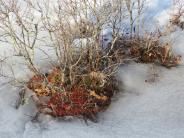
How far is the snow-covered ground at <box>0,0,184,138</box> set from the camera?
7.24 metres

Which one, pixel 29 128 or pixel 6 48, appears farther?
pixel 6 48

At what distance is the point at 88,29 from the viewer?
25.6ft

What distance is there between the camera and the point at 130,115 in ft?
25.6

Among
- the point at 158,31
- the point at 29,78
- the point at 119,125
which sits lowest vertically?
the point at 119,125

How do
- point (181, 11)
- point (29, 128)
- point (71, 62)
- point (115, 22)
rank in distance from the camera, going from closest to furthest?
1. point (29, 128)
2. point (71, 62)
3. point (115, 22)
4. point (181, 11)

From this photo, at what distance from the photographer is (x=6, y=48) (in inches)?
345

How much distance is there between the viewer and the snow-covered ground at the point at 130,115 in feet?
23.8

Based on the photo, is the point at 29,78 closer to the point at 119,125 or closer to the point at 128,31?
the point at 119,125

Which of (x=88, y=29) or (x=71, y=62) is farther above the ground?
(x=88, y=29)

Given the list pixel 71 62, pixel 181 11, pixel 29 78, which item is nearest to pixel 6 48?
pixel 29 78

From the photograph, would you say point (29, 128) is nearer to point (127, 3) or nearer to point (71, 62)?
point (71, 62)

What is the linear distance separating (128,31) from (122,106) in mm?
2018

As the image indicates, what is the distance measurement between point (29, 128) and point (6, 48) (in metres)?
2.03

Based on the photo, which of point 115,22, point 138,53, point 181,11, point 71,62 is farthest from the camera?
point 181,11
